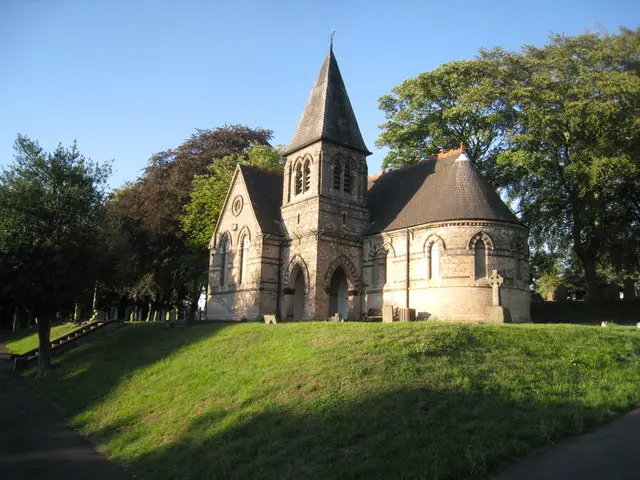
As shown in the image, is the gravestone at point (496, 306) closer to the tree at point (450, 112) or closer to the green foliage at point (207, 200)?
the tree at point (450, 112)

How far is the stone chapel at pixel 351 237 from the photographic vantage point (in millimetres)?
27672

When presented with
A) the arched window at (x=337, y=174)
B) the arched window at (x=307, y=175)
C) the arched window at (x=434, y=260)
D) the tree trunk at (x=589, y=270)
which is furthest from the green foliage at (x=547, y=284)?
the arched window at (x=307, y=175)

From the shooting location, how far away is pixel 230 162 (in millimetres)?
41625

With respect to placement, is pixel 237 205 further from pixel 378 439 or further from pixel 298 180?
pixel 378 439

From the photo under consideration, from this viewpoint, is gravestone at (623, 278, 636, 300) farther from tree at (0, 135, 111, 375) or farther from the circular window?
tree at (0, 135, 111, 375)

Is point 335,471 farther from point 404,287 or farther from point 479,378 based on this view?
point 404,287

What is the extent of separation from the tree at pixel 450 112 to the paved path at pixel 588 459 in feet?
93.0

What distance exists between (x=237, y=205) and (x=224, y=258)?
3.63m

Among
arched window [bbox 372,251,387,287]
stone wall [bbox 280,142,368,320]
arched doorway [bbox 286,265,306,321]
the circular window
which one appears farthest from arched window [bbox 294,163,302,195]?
arched window [bbox 372,251,387,287]

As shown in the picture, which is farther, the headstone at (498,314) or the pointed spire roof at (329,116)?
the pointed spire roof at (329,116)

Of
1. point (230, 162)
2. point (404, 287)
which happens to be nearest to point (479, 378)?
point (404, 287)

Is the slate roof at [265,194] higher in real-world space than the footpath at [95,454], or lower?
higher

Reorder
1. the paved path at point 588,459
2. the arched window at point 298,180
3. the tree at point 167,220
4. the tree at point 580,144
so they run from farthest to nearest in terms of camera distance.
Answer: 1. the tree at point 167,220
2. the arched window at point 298,180
3. the tree at point 580,144
4. the paved path at point 588,459

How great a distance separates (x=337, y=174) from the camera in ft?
107
